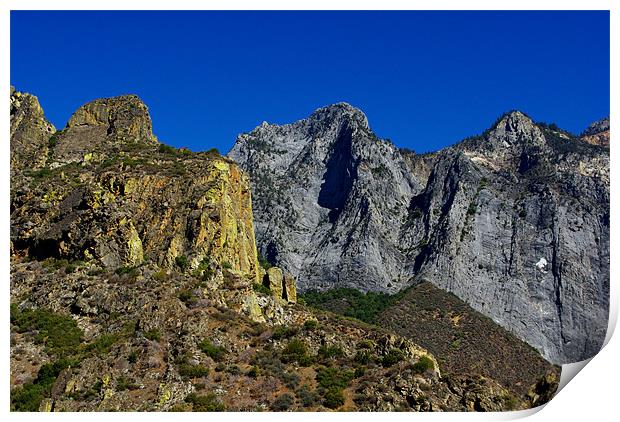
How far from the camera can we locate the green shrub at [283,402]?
3266 cm

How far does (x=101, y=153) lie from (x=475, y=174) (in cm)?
9665

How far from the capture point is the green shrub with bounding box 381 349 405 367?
38.5 meters

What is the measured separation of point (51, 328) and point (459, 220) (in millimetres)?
105031

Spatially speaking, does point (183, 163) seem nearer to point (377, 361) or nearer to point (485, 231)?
point (377, 361)

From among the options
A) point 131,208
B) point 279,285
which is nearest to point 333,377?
point 131,208

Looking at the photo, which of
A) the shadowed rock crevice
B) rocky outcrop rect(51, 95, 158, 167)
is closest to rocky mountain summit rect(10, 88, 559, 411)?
rocky outcrop rect(51, 95, 158, 167)

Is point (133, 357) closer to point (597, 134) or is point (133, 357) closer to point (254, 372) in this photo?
point (254, 372)

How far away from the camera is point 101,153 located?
59969mm

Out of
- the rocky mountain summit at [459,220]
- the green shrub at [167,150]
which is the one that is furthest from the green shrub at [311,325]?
the rocky mountain summit at [459,220]

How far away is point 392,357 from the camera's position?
3894 centimetres

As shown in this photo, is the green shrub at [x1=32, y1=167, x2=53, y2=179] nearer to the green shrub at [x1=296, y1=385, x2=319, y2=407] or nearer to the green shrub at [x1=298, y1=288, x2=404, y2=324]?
the green shrub at [x1=296, y1=385, x2=319, y2=407]

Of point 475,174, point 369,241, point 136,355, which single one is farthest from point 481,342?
point 136,355
